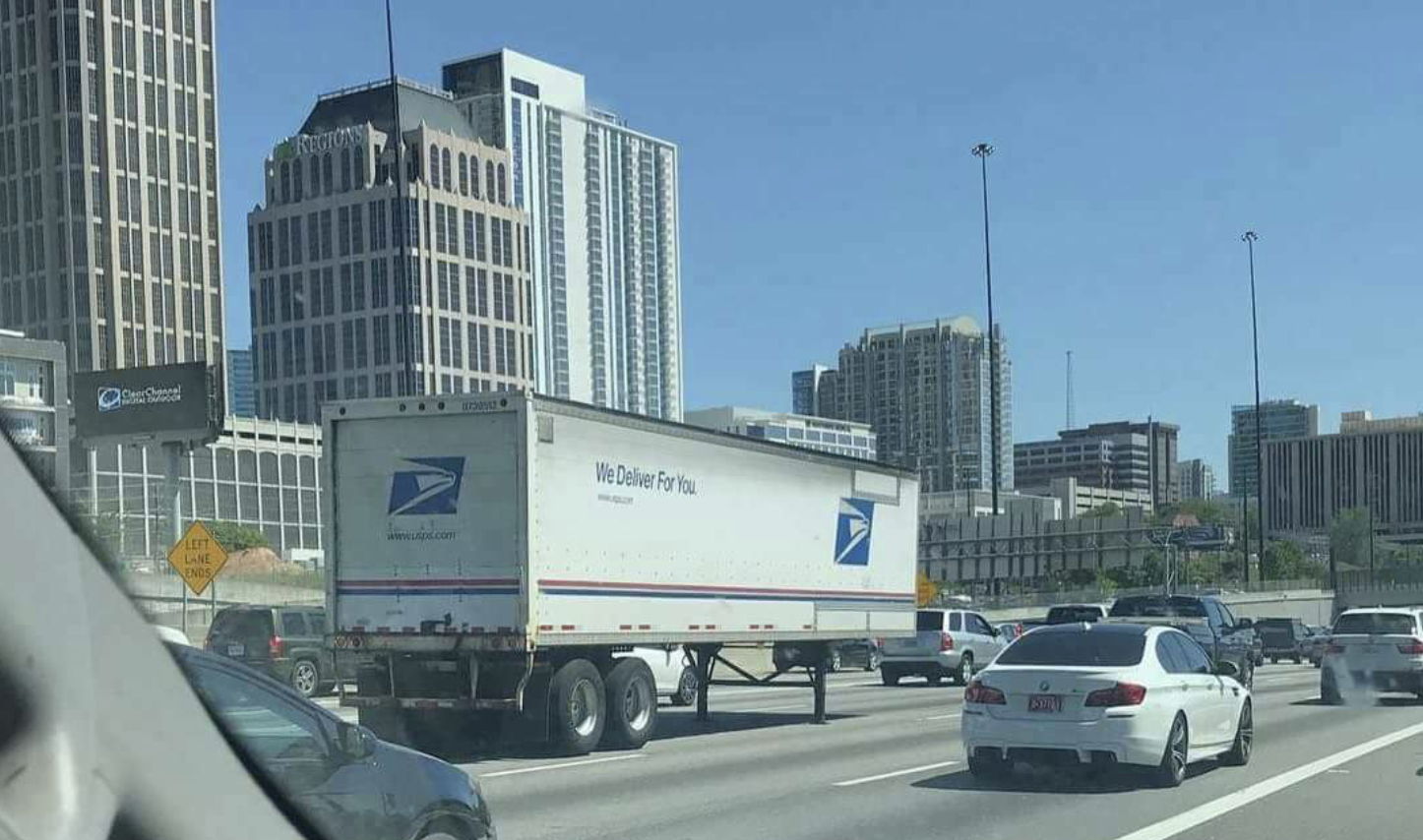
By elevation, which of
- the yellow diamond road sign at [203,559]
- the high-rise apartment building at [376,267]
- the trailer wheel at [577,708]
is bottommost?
the trailer wheel at [577,708]

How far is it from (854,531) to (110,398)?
1050 cm

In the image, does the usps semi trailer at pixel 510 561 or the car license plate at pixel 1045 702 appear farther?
the usps semi trailer at pixel 510 561

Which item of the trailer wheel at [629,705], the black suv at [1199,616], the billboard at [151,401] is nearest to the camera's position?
the billboard at [151,401]

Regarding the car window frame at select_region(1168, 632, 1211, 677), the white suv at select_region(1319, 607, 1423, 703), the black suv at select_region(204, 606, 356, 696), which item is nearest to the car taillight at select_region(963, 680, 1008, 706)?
the car window frame at select_region(1168, 632, 1211, 677)

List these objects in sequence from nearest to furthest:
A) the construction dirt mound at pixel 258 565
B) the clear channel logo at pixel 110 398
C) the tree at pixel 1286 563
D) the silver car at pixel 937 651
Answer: the clear channel logo at pixel 110 398
the silver car at pixel 937 651
the construction dirt mound at pixel 258 565
the tree at pixel 1286 563

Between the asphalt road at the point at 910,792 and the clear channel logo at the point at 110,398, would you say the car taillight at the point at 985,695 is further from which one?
the clear channel logo at the point at 110,398

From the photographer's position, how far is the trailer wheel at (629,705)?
59.0 ft

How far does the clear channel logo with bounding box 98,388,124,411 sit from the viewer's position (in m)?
20.3

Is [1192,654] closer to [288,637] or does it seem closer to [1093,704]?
[1093,704]

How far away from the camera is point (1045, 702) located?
13742mm

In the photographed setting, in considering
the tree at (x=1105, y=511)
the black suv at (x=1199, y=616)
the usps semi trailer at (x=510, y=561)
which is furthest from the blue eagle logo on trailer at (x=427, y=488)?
the tree at (x=1105, y=511)

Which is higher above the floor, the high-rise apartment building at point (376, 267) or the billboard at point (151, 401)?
the high-rise apartment building at point (376, 267)

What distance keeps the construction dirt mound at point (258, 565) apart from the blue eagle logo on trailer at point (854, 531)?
50.4 feet

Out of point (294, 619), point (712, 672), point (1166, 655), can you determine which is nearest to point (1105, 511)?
point (294, 619)
